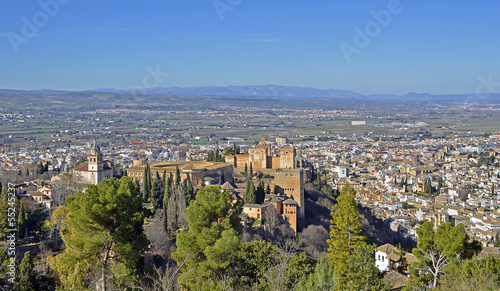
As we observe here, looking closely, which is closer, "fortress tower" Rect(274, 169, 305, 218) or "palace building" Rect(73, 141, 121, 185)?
"palace building" Rect(73, 141, 121, 185)

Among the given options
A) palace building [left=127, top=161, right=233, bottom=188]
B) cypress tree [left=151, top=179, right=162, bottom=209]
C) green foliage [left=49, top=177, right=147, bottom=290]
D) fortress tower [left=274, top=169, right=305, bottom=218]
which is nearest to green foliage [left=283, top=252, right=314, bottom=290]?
green foliage [left=49, top=177, right=147, bottom=290]

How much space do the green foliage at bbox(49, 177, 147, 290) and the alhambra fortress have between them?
573 inches

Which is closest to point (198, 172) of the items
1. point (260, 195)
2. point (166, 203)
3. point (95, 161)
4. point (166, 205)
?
point (260, 195)

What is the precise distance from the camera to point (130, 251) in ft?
41.7

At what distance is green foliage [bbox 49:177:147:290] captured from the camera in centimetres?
1247

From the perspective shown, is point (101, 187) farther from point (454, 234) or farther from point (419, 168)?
point (419, 168)

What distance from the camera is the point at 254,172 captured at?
40.3 meters

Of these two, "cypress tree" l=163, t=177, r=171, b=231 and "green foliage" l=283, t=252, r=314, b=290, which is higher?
"green foliage" l=283, t=252, r=314, b=290

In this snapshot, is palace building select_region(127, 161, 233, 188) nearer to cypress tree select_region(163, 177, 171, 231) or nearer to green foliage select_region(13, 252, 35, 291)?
cypress tree select_region(163, 177, 171, 231)

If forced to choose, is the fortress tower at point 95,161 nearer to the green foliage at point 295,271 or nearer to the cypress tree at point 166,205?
the cypress tree at point 166,205

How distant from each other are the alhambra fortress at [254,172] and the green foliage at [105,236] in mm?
14547

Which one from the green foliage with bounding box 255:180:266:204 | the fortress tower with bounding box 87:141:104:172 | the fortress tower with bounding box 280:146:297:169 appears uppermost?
the fortress tower with bounding box 87:141:104:172

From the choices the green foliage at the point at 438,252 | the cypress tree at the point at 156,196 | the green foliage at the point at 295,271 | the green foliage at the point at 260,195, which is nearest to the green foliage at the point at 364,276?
the green foliage at the point at 295,271

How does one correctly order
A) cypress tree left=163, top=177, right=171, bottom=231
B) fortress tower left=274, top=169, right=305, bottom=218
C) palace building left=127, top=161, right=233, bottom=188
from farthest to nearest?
palace building left=127, top=161, right=233, bottom=188 → fortress tower left=274, top=169, right=305, bottom=218 → cypress tree left=163, top=177, right=171, bottom=231
